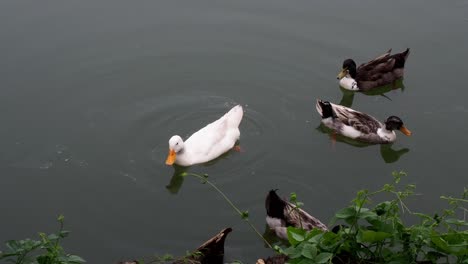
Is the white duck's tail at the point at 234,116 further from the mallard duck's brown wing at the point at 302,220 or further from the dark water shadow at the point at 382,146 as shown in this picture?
the mallard duck's brown wing at the point at 302,220

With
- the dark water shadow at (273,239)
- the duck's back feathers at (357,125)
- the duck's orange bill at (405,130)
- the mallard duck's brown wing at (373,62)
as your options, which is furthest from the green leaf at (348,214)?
the mallard duck's brown wing at (373,62)

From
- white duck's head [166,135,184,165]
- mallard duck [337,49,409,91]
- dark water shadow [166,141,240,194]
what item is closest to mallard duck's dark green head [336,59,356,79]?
mallard duck [337,49,409,91]

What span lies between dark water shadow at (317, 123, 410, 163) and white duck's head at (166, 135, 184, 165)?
1.86 m

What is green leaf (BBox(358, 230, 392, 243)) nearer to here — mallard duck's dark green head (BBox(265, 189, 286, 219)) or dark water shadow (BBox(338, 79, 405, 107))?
mallard duck's dark green head (BBox(265, 189, 286, 219))

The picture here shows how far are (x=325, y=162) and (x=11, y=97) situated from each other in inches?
161

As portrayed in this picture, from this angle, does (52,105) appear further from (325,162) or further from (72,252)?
(325,162)

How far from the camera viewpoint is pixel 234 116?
8164 millimetres

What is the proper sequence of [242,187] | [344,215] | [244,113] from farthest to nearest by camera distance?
[244,113] < [242,187] < [344,215]

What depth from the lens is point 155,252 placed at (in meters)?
6.65

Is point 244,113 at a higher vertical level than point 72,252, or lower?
higher

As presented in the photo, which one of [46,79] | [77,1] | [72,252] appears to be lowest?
[72,252]

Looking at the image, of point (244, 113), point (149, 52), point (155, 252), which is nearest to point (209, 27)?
point (149, 52)

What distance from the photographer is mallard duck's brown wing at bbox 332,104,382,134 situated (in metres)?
8.42

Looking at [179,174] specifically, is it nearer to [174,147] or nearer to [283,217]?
[174,147]
